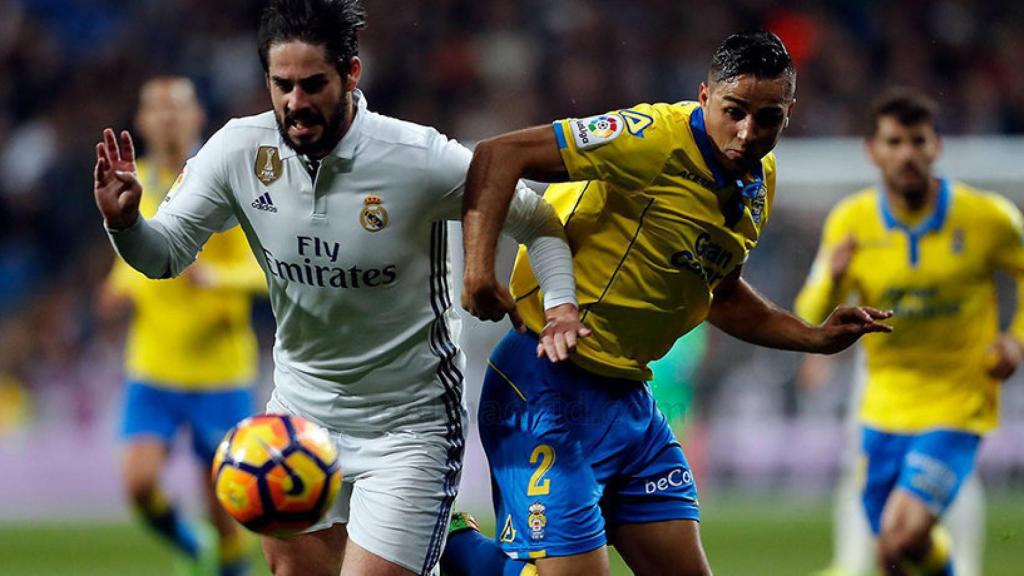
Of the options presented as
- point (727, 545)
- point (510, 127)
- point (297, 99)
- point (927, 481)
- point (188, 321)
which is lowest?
point (727, 545)

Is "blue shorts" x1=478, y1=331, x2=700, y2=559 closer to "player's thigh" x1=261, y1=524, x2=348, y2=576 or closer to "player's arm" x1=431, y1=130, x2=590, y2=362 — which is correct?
"player's arm" x1=431, y1=130, x2=590, y2=362

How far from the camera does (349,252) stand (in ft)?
15.3

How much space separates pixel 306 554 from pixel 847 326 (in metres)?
1.89

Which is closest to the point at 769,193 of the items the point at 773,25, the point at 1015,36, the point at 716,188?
the point at 716,188

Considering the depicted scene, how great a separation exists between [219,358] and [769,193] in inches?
170

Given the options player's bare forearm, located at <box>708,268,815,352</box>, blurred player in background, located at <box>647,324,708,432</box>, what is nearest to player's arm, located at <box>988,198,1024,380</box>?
player's bare forearm, located at <box>708,268,815,352</box>

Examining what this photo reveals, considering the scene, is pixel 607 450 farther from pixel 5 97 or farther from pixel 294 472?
pixel 5 97

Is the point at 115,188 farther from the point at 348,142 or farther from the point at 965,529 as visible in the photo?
the point at 965,529

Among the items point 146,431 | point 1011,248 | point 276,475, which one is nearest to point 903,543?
point 1011,248

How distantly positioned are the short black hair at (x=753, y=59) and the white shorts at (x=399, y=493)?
1404mm

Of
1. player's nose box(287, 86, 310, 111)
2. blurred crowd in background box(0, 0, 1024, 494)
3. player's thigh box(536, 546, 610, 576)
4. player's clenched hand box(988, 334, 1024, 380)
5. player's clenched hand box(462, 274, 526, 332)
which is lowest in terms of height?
player's thigh box(536, 546, 610, 576)

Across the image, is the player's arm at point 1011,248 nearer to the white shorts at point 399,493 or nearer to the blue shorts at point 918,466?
the blue shorts at point 918,466

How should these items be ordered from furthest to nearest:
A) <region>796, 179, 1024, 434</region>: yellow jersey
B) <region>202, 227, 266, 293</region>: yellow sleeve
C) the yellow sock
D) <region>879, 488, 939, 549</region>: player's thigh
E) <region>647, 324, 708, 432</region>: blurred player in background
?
<region>647, 324, 708, 432</region>: blurred player in background, <region>202, 227, 266, 293</region>: yellow sleeve, <region>796, 179, 1024, 434</region>: yellow jersey, the yellow sock, <region>879, 488, 939, 549</region>: player's thigh

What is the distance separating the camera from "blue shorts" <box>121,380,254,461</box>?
8.45 metres
